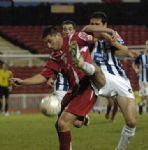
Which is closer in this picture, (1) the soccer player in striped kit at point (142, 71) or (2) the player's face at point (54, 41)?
(2) the player's face at point (54, 41)

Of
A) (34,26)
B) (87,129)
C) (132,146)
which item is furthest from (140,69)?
(34,26)

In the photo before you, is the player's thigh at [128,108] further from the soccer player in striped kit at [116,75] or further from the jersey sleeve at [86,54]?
the jersey sleeve at [86,54]

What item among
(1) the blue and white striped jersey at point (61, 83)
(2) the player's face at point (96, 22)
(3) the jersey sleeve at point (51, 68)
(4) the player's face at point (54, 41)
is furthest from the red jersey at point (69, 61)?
(1) the blue and white striped jersey at point (61, 83)

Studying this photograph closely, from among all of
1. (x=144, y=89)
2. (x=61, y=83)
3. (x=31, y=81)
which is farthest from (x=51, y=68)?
(x=144, y=89)

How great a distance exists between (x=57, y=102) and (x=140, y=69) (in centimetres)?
1165

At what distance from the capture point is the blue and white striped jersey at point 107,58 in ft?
31.1

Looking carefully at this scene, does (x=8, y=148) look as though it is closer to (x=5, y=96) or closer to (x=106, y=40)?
(x=106, y=40)

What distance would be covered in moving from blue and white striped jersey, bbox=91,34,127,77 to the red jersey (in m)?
0.82

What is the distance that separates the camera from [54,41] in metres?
8.33

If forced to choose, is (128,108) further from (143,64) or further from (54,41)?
(143,64)

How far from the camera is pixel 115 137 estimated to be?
12.7 meters

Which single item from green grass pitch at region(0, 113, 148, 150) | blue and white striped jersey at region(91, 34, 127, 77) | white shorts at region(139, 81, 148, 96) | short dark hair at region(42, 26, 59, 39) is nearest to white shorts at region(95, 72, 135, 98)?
blue and white striped jersey at region(91, 34, 127, 77)

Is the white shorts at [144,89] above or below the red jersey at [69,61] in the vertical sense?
below

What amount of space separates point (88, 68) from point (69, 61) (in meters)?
0.42
